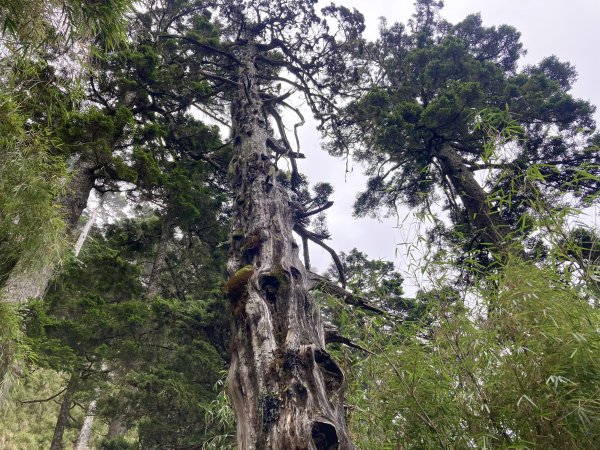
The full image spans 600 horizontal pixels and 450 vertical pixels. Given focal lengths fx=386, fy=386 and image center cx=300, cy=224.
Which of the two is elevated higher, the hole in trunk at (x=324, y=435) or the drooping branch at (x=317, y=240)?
the drooping branch at (x=317, y=240)

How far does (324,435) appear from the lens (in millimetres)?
1847

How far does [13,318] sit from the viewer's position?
2.68 m

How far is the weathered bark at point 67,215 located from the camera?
13.5 ft

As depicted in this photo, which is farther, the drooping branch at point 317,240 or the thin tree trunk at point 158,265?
the thin tree trunk at point 158,265

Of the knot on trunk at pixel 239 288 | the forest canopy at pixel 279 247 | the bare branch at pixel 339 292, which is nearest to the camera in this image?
the forest canopy at pixel 279 247

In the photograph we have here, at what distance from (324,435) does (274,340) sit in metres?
0.64

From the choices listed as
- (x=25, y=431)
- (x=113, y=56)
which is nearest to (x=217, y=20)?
(x=113, y=56)

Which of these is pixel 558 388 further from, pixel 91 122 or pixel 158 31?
pixel 158 31

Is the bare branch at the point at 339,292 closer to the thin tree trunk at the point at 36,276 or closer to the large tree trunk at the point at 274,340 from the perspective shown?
the large tree trunk at the point at 274,340

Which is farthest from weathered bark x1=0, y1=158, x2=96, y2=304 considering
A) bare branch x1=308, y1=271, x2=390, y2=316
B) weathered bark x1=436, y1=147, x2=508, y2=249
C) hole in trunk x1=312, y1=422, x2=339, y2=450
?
weathered bark x1=436, y1=147, x2=508, y2=249

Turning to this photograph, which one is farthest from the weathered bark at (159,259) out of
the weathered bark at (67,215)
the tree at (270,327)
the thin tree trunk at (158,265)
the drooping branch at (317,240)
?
the drooping branch at (317,240)

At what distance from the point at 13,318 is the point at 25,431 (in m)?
10.6

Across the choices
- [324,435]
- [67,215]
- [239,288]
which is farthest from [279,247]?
[67,215]

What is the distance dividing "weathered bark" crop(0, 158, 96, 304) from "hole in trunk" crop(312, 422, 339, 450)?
3.26 metres
